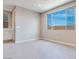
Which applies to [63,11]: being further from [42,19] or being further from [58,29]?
[42,19]

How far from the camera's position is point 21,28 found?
255 inches

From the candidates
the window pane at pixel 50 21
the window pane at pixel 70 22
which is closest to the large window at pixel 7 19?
the window pane at pixel 50 21

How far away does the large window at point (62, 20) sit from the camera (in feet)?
16.4

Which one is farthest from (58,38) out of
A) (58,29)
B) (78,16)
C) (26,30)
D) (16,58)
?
(78,16)

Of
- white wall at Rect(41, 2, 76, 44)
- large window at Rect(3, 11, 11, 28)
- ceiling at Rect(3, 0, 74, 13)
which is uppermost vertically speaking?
ceiling at Rect(3, 0, 74, 13)

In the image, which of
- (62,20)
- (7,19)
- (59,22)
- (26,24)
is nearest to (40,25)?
(26,24)

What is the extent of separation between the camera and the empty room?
4832 mm

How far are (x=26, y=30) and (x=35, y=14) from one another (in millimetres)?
1676

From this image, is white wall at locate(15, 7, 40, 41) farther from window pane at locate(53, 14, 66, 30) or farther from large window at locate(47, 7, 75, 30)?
window pane at locate(53, 14, 66, 30)

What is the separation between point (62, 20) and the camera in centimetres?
564

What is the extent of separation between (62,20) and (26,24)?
2.78 m

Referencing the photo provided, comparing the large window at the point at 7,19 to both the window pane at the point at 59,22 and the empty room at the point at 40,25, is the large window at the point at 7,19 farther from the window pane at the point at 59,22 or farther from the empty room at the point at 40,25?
the window pane at the point at 59,22

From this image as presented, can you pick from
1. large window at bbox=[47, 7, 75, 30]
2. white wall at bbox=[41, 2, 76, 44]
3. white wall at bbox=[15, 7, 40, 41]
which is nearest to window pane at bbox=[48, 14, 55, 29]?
large window at bbox=[47, 7, 75, 30]

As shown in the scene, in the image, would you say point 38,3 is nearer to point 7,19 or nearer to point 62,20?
point 62,20
